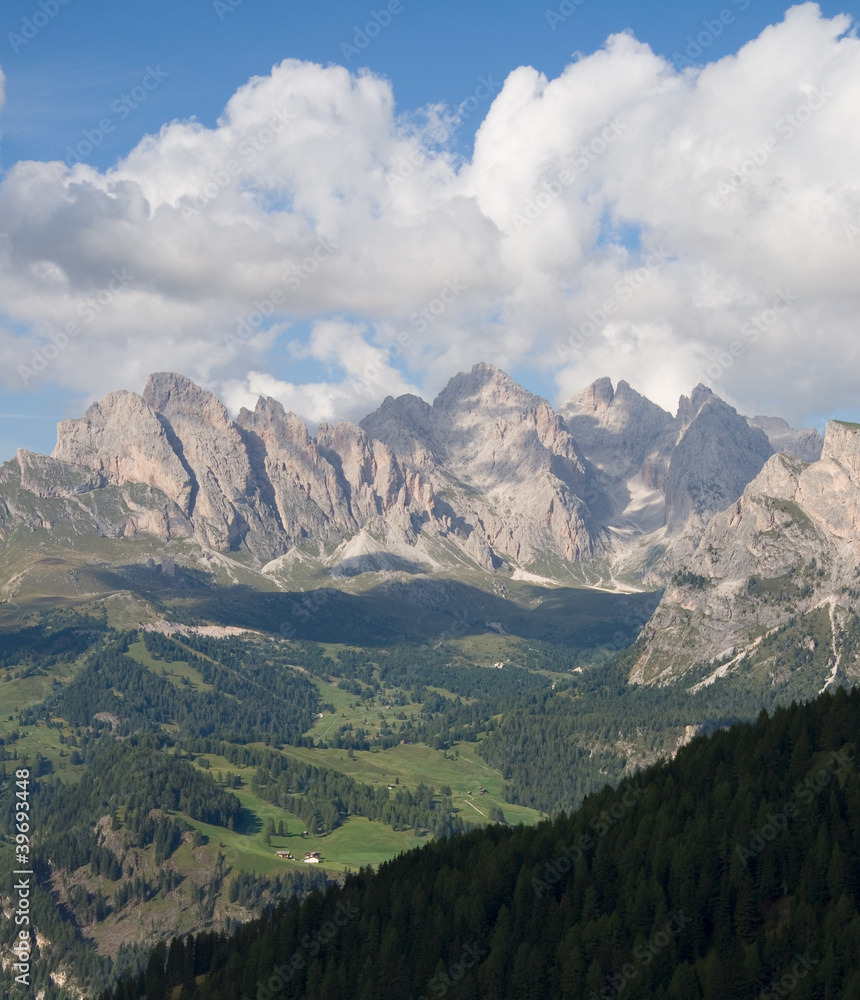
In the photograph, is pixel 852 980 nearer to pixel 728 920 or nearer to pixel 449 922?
pixel 728 920

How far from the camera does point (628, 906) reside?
150m

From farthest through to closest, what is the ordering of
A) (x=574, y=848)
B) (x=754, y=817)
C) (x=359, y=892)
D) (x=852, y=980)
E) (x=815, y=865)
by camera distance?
(x=359, y=892) < (x=574, y=848) < (x=754, y=817) < (x=815, y=865) < (x=852, y=980)

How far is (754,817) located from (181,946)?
316 feet

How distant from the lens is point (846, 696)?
176 meters

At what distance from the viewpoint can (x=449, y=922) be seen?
165125mm

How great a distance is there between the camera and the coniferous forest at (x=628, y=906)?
439ft

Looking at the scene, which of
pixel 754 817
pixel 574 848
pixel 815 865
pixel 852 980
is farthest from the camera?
pixel 574 848

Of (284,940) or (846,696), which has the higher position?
(846,696)

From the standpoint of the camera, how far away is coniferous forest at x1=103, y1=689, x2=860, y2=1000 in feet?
439

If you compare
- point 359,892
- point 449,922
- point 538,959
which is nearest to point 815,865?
point 538,959

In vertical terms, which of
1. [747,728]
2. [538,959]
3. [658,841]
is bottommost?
[538,959]

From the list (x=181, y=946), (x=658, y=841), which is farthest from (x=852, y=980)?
(x=181, y=946)

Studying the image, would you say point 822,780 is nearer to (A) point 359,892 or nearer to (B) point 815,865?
(B) point 815,865

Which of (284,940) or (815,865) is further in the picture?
(284,940)
